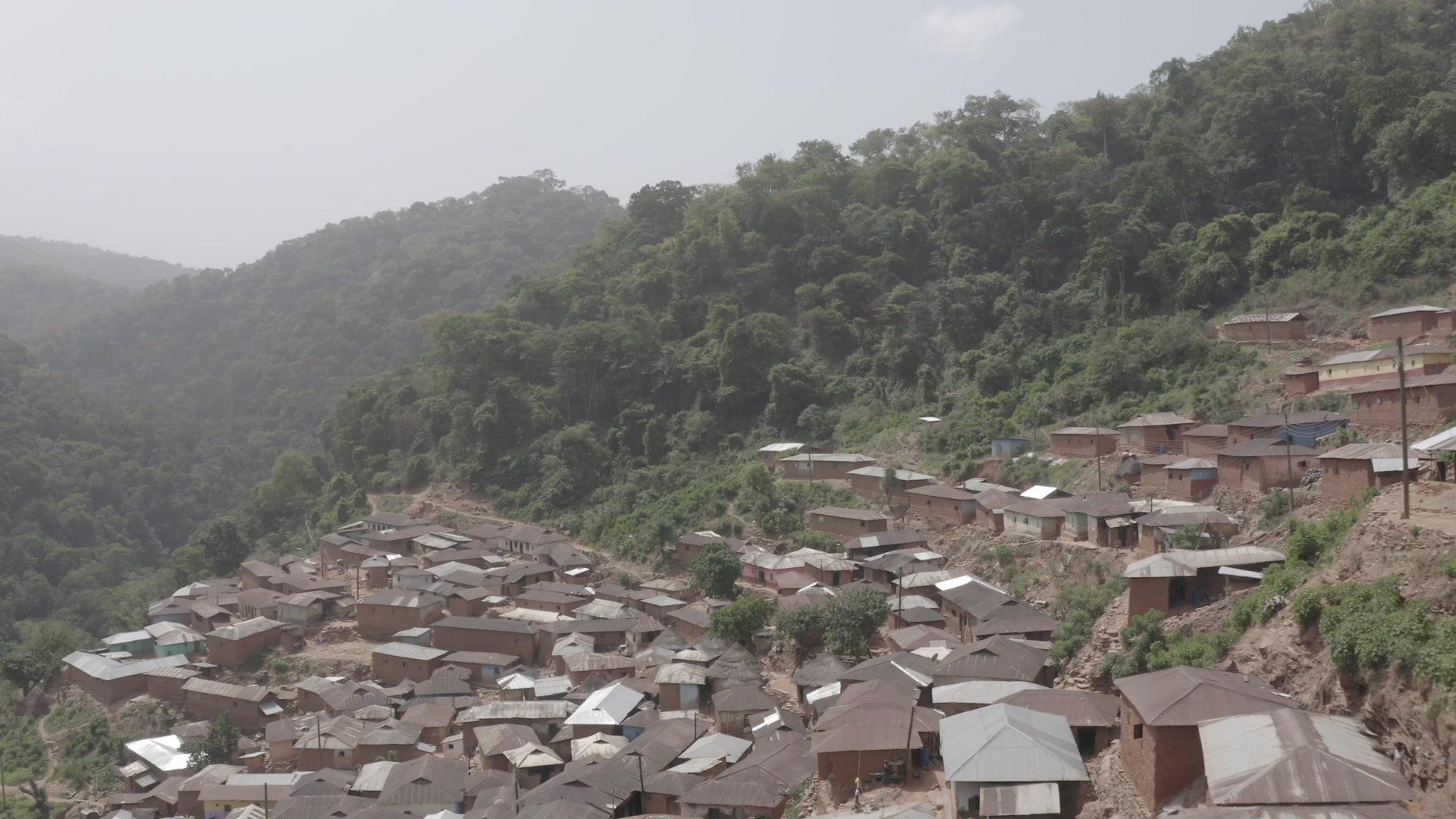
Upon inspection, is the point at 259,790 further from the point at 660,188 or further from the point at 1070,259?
the point at 660,188

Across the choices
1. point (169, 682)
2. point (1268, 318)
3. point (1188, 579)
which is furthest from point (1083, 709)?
point (169, 682)

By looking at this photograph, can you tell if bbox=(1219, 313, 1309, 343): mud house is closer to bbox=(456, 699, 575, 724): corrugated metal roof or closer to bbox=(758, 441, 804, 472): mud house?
bbox=(758, 441, 804, 472): mud house

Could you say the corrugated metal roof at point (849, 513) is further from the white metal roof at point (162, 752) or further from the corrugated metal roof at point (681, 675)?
the white metal roof at point (162, 752)

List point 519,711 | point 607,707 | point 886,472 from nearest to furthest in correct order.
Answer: point 607,707 → point 519,711 → point 886,472

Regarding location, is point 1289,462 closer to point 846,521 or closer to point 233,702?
point 846,521

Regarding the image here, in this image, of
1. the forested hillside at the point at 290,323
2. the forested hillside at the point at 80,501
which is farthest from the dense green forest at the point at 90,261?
the forested hillside at the point at 80,501

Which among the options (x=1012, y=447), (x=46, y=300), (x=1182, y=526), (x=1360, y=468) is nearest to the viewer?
(x=1360, y=468)
